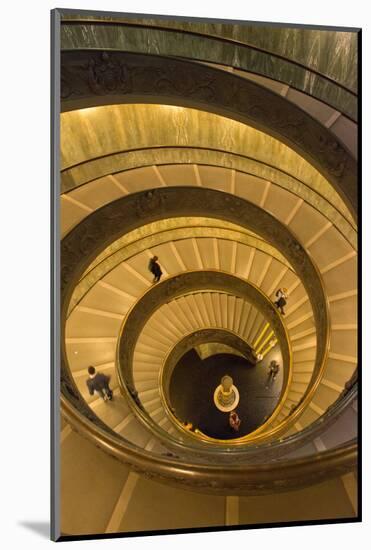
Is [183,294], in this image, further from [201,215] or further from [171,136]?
[171,136]

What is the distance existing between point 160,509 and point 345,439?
128 cm

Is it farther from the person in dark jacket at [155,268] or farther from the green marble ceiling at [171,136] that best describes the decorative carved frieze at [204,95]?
the person in dark jacket at [155,268]

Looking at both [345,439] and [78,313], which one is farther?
[78,313]

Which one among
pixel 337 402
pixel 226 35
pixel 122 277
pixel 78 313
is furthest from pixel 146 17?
pixel 337 402

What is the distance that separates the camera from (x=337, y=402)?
3.37 m

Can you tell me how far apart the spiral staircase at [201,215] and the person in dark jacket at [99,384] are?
0.10 meters

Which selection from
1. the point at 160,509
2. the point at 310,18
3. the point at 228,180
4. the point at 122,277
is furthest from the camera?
the point at 122,277

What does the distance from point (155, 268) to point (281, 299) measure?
2.41 meters

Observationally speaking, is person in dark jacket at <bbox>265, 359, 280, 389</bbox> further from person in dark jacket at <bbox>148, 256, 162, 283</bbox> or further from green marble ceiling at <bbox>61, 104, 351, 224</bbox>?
green marble ceiling at <bbox>61, 104, 351, 224</bbox>

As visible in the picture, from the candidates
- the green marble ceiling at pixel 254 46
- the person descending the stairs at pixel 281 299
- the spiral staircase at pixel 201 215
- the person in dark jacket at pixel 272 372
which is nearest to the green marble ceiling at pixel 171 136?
the spiral staircase at pixel 201 215

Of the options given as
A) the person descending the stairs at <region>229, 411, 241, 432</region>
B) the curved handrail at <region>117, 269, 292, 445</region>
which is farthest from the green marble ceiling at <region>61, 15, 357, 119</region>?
the person descending the stairs at <region>229, 411, 241, 432</region>

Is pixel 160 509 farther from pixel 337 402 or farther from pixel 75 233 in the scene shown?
pixel 75 233

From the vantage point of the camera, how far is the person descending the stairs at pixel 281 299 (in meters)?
6.00

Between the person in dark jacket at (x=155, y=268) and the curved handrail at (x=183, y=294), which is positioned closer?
the person in dark jacket at (x=155, y=268)
